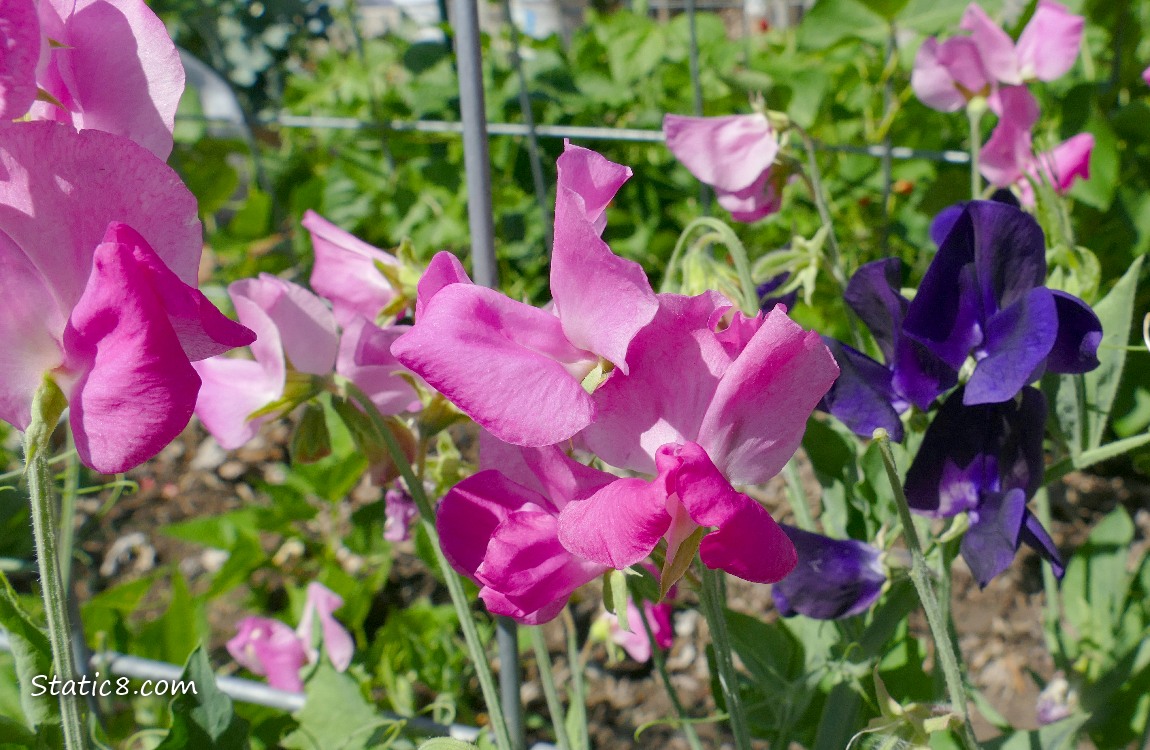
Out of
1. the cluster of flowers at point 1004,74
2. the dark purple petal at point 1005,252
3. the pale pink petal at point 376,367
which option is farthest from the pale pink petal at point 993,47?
the pale pink petal at point 376,367

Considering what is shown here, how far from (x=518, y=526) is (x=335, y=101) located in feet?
7.42

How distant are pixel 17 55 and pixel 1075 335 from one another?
19.9 inches

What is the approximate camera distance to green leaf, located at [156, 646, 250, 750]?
0.61m

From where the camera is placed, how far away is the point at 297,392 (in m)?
0.59

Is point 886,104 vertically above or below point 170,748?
above

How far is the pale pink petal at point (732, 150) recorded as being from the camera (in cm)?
76

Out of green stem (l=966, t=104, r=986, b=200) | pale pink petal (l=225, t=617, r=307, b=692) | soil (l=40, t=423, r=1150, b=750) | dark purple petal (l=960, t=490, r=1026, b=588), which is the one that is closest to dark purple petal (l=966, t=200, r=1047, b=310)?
dark purple petal (l=960, t=490, r=1026, b=588)

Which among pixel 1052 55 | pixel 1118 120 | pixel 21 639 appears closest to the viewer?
pixel 21 639

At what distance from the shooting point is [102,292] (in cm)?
35

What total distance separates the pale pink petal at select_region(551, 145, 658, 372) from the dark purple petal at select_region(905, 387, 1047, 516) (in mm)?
241

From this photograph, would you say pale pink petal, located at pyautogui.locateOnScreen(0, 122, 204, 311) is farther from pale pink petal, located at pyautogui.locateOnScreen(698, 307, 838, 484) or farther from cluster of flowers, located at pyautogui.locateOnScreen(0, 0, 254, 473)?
pale pink petal, located at pyautogui.locateOnScreen(698, 307, 838, 484)

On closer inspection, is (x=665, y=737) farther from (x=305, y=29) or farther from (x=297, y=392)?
(x=305, y=29)

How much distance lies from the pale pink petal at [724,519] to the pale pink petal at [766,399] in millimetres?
12

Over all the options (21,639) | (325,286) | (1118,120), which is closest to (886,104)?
(1118,120)
